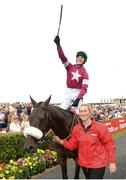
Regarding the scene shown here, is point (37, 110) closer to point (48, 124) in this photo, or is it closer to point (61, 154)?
point (48, 124)

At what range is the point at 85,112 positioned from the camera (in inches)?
251

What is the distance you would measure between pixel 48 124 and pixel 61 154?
2.81 feet

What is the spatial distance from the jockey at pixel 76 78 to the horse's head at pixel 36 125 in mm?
1442

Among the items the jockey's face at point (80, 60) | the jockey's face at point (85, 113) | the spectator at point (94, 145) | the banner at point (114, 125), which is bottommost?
the banner at point (114, 125)

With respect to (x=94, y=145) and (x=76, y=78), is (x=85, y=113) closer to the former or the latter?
(x=94, y=145)

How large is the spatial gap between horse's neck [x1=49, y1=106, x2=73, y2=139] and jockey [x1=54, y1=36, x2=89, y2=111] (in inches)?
17.9

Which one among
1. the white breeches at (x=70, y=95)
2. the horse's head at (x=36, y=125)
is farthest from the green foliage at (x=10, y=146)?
the horse's head at (x=36, y=125)

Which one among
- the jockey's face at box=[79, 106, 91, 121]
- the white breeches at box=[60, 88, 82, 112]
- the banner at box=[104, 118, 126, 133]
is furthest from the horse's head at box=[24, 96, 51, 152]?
the banner at box=[104, 118, 126, 133]

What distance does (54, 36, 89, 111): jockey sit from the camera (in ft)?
29.8

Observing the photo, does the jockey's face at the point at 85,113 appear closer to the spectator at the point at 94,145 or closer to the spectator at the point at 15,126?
the spectator at the point at 94,145

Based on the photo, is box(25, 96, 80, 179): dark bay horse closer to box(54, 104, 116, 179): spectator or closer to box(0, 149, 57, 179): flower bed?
box(54, 104, 116, 179): spectator

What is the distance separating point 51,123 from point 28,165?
436 cm

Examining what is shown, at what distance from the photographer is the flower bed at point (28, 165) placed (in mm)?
10680

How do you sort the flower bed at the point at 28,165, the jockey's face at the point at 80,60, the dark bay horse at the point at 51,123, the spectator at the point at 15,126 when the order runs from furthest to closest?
the spectator at the point at 15,126
the flower bed at the point at 28,165
the jockey's face at the point at 80,60
the dark bay horse at the point at 51,123
